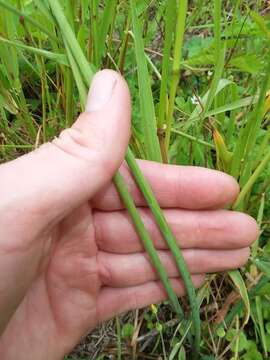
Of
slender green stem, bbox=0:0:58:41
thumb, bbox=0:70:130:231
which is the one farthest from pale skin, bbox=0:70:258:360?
slender green stem, bbox=0:0:58:41

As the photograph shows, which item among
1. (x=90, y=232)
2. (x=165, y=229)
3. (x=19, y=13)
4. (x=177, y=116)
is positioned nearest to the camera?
(x=19, y=13)

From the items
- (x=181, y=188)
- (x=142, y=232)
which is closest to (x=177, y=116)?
(x=181, y=188)

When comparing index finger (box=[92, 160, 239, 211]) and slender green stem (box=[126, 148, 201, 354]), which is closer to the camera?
slender green stem (box=[126, 148, 201, 354])

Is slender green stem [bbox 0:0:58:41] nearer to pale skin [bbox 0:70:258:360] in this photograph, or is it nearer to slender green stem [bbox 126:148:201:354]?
pale skin [bbox 0:70:258:360]

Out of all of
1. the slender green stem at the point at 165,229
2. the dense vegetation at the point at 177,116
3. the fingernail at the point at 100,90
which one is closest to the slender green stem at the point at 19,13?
the dense vegetation at the point at 177,116

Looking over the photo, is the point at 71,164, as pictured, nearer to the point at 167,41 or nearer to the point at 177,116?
the point at 167,41
